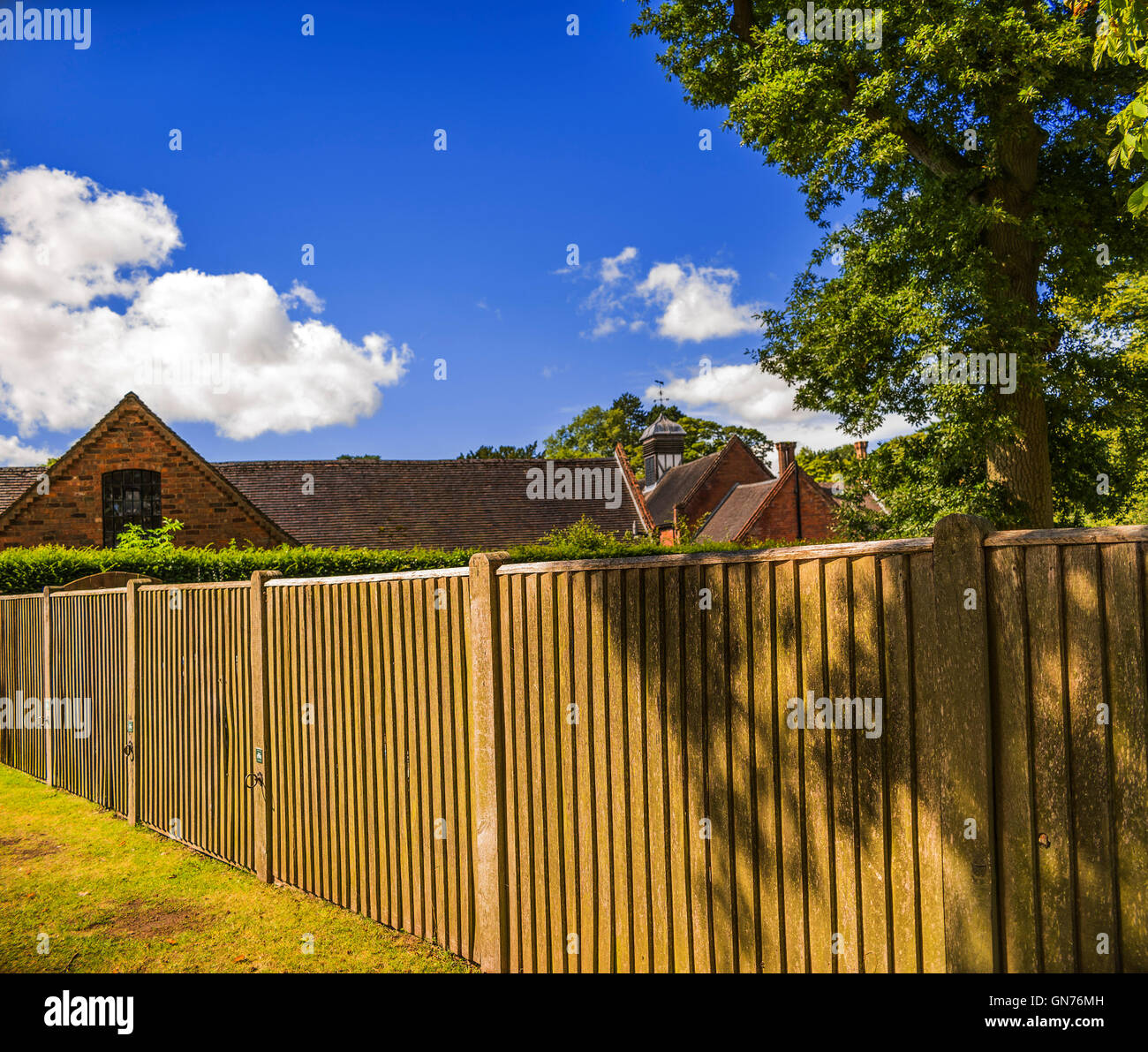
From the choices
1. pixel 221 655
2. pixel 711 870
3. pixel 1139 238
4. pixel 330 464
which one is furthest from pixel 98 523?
pixel 1139 238

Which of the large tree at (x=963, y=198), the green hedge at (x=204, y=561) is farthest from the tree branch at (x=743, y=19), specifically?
the green hedge at (x=204, y=561)

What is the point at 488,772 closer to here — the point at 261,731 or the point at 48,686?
the point at 261,731

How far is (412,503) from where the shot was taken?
1350 inches

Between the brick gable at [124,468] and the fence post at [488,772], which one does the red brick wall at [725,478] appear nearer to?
the brick gable at [124,468]

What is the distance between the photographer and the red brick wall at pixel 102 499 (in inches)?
888

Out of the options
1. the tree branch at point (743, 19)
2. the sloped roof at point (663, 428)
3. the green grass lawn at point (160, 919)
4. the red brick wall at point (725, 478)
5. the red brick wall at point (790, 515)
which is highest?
the tree branch at point (743, 19)

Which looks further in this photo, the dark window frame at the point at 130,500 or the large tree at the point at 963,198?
the dark window frame at the point at 130,500

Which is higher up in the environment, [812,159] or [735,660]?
[812,159]

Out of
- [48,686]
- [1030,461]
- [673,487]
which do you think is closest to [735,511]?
[673,487]

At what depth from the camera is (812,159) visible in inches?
662

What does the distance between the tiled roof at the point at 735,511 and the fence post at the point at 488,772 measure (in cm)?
3689

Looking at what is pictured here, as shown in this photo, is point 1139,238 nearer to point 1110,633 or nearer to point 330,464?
point 1110,633
